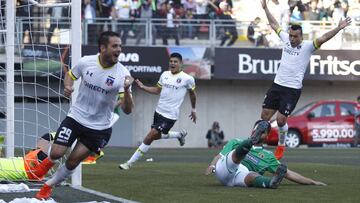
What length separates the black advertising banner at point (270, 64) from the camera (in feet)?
121

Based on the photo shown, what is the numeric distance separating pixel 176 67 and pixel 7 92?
13.5 ft

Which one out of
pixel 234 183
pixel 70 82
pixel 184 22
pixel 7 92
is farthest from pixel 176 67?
pixel 184 22

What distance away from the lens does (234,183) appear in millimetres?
14023

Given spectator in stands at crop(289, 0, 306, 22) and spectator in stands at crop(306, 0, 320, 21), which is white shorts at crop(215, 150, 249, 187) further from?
spectator in stands at crop(306, 0, 320, 21)

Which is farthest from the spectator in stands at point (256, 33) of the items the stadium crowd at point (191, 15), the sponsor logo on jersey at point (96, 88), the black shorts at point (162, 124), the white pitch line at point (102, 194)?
the sponsor logo on jersey at point (96, 88)

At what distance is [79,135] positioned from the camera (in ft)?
40.1

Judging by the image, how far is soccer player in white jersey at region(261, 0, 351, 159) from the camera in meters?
17.5

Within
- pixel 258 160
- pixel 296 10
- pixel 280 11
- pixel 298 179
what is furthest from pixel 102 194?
pixel 296 10

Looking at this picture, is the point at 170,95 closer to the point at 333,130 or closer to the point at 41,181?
the point at 41,181

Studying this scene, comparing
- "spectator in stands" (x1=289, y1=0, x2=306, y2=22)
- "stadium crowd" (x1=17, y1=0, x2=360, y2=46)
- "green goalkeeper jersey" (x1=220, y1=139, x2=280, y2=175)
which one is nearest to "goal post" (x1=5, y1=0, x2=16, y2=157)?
"green goalkeeper jersey" (x1=220, y1=139, x2=280, y2=175)

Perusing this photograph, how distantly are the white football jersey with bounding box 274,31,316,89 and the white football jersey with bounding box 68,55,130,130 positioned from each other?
6.06 metres

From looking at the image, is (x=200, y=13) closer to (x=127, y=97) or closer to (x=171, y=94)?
(x=171, y=94)

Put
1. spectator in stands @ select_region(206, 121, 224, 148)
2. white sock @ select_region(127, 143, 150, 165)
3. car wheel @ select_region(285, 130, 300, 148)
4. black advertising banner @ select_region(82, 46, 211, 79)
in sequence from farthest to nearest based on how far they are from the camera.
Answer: spectator in stands @ select_region(206, 121, 224, 148)
black advertising banner @ select_region(82, 46, 211, 79)
car wheel @ select_region(285, 130, 300, 148)
white sock @ select_region(127, 143, 150, 165)

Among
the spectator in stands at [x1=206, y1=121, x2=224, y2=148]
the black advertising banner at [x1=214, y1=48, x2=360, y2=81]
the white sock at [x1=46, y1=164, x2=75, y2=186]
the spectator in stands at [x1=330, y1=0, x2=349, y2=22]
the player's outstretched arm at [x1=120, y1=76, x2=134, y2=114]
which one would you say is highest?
the player's outstretched arm at [x1=120, y1=76, x2=134, y2=114]
